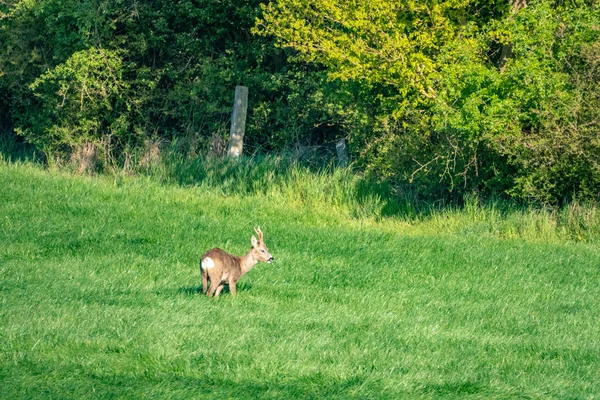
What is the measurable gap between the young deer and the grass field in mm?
207

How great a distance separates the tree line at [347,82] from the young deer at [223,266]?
8296 mm

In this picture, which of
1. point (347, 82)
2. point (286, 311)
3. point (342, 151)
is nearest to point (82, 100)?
point (342, 151)

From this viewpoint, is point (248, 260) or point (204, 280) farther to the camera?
point (248, 260)

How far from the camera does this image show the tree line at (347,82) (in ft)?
64.7

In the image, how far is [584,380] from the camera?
959 centimetres

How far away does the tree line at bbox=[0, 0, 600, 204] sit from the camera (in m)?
19.7

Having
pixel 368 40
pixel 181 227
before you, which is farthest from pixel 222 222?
pixel 368 40

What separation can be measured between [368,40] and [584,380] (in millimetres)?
13364

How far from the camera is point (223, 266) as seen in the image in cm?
1203

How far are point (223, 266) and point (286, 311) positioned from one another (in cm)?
100

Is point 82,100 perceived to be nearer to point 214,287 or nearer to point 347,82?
point 347,82

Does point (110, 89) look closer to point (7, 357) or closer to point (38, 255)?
point (38, 255)

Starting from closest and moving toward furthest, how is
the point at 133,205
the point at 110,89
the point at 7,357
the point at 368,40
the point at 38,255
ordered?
the point at 7,357 < the point at 38,255 < the point at 133,205 < the point at 368,40 < the point at 110,89

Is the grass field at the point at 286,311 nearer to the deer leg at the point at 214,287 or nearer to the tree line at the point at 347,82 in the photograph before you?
the deer leg at the point at 214,287
